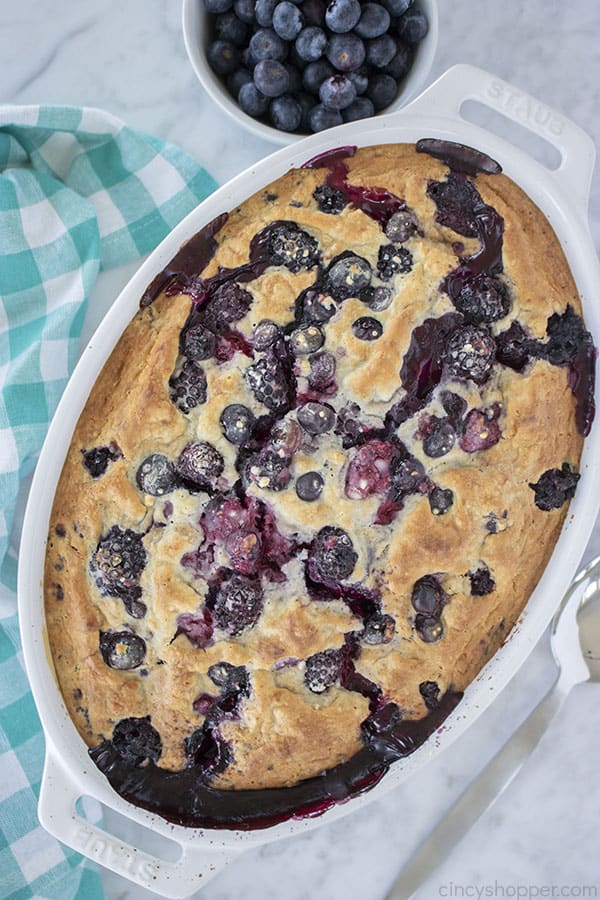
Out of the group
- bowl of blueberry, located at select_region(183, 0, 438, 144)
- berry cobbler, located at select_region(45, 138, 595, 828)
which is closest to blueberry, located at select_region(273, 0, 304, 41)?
bowl of blueberry, located at select_region(183, 0, 438, 144)

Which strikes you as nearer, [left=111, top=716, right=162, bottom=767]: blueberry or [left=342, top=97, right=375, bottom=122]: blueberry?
[left=111, top=716, right=162, bottom=767]: blueberry

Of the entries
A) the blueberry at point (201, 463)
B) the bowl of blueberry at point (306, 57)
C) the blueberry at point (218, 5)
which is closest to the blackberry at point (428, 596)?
the blueberry at point (201, 463)

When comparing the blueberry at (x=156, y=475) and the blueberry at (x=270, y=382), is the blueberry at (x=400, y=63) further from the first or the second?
the blueberry at (x=156, y=475)

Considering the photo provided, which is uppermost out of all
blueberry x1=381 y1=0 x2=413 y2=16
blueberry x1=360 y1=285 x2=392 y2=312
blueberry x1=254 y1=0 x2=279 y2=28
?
blueberry x1=381 y1=0 x2=413 y2=16

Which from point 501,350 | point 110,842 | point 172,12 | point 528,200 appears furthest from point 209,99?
point 110,842

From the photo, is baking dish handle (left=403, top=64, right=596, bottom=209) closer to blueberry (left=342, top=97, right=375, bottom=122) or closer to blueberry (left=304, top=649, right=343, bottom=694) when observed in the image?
blueberry (left=342, top=97, right=375, bottom=122)

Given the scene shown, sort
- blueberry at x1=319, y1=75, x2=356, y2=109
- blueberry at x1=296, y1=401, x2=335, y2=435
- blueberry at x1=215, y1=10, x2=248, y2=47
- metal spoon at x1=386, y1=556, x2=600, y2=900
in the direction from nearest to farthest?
blueberry at x1=296, y1=401, x2=335, y2=435 → blueberry at x1=319, y1=75, x2=356, y2=109 → blueberry at x1=215, y1=10, x2=248, y2=47 → metal spoon at x1=386, y1=556, x2=600, y2=900

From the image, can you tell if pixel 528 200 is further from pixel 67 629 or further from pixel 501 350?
pixel 67 629
